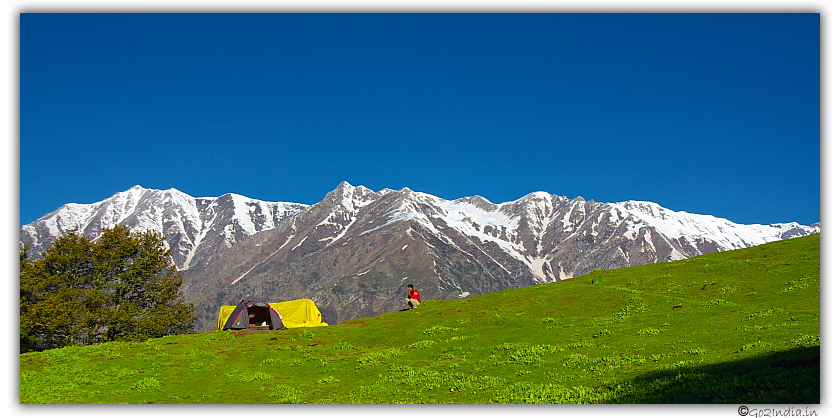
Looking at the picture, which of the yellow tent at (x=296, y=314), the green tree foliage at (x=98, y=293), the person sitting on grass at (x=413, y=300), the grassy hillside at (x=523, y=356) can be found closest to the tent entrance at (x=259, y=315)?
the yellow tent at (x=296, y=314)

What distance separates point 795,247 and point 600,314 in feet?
99.8

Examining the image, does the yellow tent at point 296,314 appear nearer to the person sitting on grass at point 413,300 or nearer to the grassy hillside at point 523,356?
the person sitting on grass at point 413,300

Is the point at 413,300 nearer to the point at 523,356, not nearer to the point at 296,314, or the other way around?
the point at 296,314

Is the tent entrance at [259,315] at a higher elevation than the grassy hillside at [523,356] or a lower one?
lower

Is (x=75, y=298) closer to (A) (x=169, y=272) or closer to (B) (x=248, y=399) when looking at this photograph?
(A) (x=169, y=272)

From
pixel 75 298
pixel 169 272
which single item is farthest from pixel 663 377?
pixel 169 272

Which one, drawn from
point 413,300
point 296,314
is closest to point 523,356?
point 413,300

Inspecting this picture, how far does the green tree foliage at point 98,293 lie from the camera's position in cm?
5941

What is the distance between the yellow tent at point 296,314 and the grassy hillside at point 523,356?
576 inches

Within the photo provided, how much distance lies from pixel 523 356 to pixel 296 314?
37.8 metres

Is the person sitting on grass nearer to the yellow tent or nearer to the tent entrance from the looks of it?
the yellow tent

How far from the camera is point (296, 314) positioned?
206 feet

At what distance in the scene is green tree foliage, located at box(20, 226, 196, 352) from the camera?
59.4 metres

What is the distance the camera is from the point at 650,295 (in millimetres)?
45594
